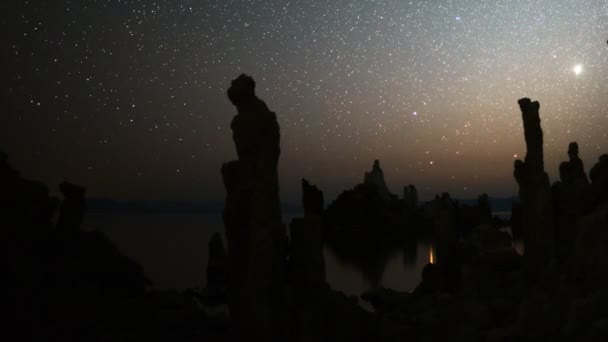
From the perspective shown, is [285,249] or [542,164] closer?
[285,249]

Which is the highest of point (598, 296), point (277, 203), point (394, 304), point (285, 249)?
point (277, 203)

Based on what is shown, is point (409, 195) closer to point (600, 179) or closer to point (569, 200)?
point (569, 200)

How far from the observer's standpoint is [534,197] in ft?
80.5

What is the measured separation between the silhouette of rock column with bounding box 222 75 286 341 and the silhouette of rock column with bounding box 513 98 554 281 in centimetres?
1407

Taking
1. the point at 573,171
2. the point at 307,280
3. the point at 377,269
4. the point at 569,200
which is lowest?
the point at 377,269

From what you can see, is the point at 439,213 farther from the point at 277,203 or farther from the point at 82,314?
the point at 82,314

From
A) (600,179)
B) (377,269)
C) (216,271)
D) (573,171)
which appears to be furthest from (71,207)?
(377,269)

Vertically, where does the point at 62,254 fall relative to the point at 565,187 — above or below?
below

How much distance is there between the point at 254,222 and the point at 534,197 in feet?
51.5

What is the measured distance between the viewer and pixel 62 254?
32.3m

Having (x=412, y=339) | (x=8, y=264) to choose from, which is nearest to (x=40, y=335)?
(x=8, y=264)

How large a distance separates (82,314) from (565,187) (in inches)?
1086

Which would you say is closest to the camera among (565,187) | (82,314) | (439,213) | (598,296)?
(598,296)

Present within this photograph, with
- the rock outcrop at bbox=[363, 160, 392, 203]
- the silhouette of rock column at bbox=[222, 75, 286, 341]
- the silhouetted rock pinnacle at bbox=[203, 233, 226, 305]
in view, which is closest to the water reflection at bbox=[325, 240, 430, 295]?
the silhouetted rock pinnacle at bbox=[203, 233, 226, 305]
